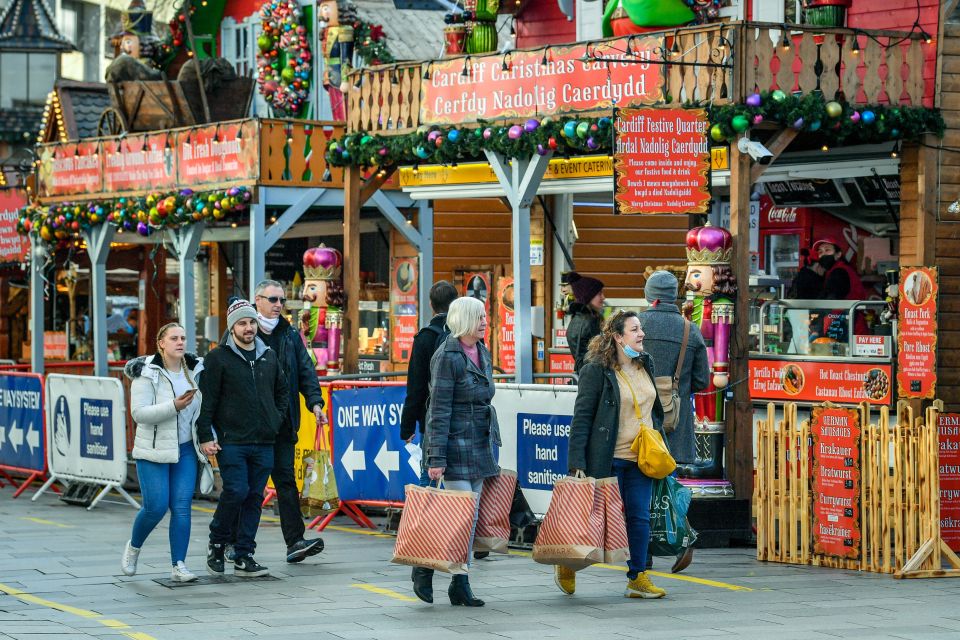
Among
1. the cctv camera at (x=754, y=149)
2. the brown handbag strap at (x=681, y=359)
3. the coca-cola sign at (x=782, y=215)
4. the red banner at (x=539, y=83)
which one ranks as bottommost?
the brown handbag strap at (x=681, y=359)

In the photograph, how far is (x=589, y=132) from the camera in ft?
49.7

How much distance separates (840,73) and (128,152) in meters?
10.4

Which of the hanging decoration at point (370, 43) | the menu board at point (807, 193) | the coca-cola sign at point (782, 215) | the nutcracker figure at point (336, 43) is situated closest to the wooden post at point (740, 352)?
the menu board at point (807, 193)

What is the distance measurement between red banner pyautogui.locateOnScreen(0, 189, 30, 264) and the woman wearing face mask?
16000 mm

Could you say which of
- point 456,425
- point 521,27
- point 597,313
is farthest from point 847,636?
point 521,27

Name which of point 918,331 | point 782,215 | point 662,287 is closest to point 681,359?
point 662,287

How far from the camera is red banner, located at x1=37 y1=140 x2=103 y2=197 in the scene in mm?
22812

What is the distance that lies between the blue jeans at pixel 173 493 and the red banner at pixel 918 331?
605cm

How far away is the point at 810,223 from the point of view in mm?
20469

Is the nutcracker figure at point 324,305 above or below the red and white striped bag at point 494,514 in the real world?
above

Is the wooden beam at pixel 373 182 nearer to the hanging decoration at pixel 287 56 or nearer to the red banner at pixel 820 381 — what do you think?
the red banner at pixel 820 381

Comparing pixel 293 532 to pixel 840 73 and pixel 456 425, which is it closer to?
pixel 456 425

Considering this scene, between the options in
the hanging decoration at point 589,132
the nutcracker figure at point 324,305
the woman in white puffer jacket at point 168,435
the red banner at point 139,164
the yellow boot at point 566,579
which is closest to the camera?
the yellow boot at point 566,579

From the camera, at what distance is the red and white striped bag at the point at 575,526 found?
34.4 ft
